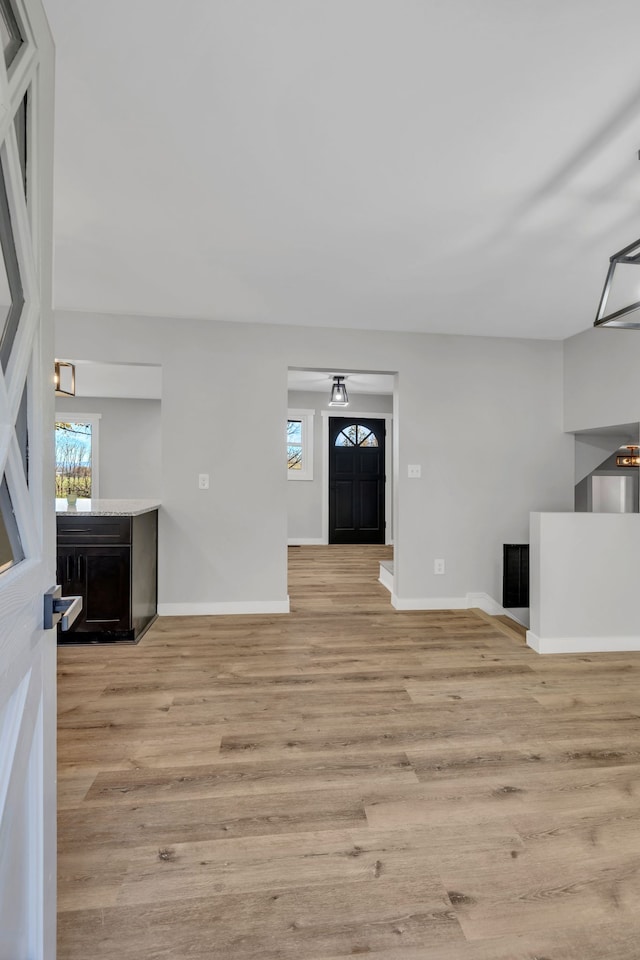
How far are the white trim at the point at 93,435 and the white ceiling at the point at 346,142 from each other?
471 cm

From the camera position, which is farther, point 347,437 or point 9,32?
point 347,437

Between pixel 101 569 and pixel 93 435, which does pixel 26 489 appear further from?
pixel 93 435

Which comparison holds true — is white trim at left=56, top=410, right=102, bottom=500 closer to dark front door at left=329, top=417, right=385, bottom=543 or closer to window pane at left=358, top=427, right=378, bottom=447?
dark front door at left=329, top=417, right=385, bottom=543

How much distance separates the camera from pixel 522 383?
4156mm

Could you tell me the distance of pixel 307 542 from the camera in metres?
7.30

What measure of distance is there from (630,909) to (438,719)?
103 centimetres

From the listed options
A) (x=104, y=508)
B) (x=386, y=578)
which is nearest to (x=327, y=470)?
(x=386, y=578)

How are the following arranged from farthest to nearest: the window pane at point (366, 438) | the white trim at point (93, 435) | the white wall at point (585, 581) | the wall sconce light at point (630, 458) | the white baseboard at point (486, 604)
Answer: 1. the window pane at point (366, 438)
2. the white trim at point (93, 435)
3. the wall sconce light at point (630, 458)
4. the white baseboard at point (486, 604)
5. the white wall at point (585, 581)

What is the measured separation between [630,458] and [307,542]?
442 centimetres

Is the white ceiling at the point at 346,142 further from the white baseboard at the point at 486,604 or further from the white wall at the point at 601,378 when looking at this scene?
the white baseboard at the point at 486,604

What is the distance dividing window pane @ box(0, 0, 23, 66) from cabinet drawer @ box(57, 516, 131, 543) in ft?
8.92

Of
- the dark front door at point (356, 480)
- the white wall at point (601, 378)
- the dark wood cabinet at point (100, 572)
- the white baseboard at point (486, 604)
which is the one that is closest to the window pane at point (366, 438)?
the dark front door at point (356, 480)

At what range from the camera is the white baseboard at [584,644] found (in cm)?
316

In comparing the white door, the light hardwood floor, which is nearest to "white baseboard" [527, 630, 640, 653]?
the light hardwood floor
